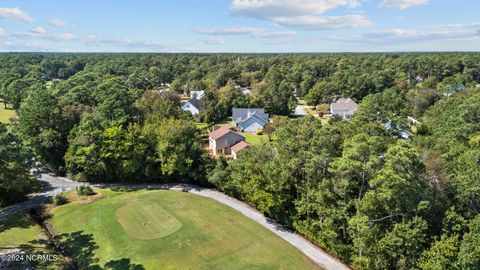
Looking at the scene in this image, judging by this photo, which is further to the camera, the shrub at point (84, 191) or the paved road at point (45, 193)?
the shrub at point (84, 191)

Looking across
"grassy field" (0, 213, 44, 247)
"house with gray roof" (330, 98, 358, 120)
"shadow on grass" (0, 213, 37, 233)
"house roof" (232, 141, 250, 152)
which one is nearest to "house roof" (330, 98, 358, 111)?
"house with gray roof" (330, 98, 358, 120)

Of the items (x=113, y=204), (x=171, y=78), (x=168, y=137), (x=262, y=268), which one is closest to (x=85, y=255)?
(x=113, y=204)

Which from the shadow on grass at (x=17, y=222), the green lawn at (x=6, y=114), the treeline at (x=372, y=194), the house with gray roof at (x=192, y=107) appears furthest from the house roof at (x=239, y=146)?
the green lawn at (x=6, y=114)

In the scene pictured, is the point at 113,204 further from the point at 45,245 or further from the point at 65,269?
the point at 65,269

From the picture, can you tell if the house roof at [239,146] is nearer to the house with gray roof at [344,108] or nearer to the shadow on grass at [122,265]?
the shadow on grass at [122,265]

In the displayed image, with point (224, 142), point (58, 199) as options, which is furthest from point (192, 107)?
point (58, 199)

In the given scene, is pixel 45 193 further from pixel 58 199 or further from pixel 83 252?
pixel 83 252
